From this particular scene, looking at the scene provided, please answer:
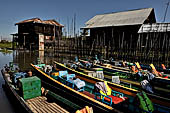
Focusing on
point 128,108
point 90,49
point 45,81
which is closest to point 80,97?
point 128,108

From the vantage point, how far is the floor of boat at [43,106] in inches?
227

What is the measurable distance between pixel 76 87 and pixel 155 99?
3530mm

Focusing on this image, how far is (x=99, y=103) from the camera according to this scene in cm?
511

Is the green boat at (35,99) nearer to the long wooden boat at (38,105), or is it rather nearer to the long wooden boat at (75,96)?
the long wooden boat at (38,105)

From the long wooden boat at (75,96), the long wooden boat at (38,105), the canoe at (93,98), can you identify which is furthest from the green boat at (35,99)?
the canoe at (93,98)

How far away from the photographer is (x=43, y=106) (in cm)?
618

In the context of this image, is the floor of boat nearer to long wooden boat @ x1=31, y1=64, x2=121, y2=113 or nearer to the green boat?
the green boat

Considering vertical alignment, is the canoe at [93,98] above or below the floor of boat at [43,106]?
above

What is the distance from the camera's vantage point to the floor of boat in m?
5.77

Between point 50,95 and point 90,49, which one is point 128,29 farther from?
point 50,95

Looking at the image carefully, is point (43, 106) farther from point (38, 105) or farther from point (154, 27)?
point (154, 27)

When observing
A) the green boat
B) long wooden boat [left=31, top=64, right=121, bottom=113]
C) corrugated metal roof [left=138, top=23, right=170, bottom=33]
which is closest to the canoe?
long wooden boat [left=31, top=64, right=121, bottom=113]

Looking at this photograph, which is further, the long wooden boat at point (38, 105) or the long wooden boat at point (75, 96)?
the long wooden boat at point (38, 105)

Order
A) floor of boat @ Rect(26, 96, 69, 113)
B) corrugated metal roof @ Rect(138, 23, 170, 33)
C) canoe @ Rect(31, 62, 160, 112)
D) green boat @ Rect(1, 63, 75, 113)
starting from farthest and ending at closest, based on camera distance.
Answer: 1. corrugated metal roof @ Rect(138, 23, 170, 33)
2. green boat @ Rect(1, 63, 75, 113)
3. floor of boat @ Rect(26, 96, 69, 113)
4. canoe @ Rect(31, 62, 160, 112)
